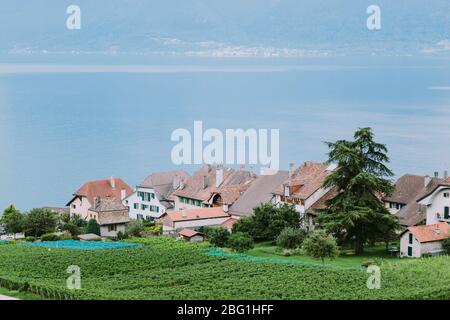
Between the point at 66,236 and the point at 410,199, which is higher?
the point at 410,199

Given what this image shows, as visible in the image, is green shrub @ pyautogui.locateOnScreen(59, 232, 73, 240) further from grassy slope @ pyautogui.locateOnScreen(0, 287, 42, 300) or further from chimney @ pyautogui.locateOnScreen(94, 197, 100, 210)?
grassy slope @ pyautogui.locateOnScreen(0, 287, 42, 300)

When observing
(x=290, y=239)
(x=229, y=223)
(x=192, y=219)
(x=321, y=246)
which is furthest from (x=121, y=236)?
(x=321, y=246)

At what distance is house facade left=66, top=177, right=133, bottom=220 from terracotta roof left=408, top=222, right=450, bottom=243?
18711 millimetres

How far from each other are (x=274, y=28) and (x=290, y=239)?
163 m

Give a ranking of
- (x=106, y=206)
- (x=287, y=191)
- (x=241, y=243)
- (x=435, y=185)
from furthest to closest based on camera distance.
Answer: (x=106, y=206) < (x=287, y=191) < (x=435, y=185) < (x=241, y=243)

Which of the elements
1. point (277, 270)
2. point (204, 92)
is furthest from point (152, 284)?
point (204, 92)

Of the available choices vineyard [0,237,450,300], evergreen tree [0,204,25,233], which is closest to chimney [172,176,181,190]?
evergreen tree [0,204,25,233]

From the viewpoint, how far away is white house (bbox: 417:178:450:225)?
3034 centimetres

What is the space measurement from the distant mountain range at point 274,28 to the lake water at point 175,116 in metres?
7.47

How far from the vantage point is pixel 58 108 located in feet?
391

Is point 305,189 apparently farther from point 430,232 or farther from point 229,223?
point 430,232

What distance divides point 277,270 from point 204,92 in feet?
364

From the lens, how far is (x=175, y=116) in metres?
106
